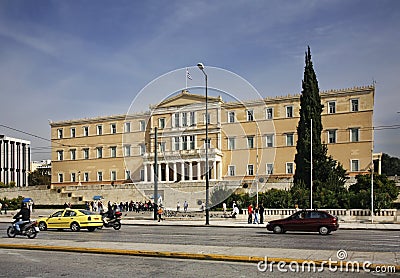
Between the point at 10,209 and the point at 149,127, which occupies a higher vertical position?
the point at 149,127

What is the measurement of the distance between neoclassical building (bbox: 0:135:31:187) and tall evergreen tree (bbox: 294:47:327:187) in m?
106

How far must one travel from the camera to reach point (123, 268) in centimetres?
1262

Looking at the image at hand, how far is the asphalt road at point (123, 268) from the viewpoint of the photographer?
11617 millimetres

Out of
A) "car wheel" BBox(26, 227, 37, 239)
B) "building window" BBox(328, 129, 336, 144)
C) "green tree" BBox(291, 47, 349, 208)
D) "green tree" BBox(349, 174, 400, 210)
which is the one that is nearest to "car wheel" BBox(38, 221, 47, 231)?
"car wheel" BBox(26, 227, 37, 239)

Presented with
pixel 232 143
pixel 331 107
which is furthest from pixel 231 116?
pixel 331 107

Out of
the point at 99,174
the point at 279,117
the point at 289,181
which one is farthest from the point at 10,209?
the point at 279,117

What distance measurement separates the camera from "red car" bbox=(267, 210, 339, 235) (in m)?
26.0

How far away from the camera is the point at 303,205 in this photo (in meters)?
43.4

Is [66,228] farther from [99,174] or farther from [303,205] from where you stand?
[99,174]

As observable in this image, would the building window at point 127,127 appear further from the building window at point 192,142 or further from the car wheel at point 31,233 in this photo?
the car wheel at point 31,233

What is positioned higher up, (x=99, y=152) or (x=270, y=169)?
(x=99, y=152)

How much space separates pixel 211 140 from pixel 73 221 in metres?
54.2

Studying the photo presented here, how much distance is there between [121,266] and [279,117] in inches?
2683

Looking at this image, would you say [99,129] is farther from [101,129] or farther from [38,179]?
[38,179]
